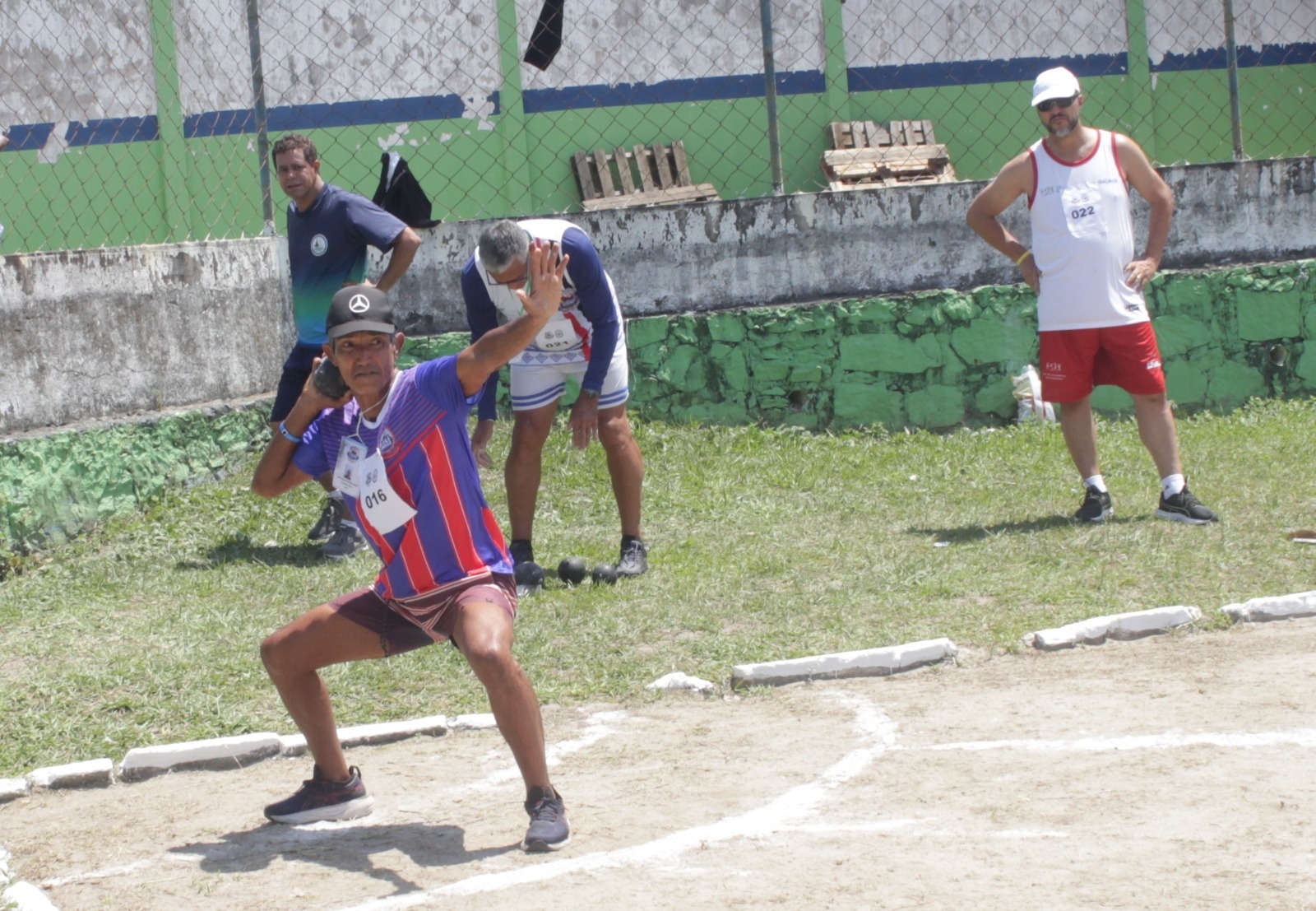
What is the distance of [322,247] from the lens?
7.46m

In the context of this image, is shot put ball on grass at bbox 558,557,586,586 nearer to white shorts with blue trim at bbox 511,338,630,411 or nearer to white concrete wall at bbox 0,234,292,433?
white shorts with blue trim at bbox 511,338,630,411

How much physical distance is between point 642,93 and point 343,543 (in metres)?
6.75

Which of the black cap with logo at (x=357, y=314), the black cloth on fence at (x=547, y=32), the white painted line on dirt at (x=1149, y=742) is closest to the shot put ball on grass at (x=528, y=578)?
the white painted line on dirt at (x=1149, y=742)

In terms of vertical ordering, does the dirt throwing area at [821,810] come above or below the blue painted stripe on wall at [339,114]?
below

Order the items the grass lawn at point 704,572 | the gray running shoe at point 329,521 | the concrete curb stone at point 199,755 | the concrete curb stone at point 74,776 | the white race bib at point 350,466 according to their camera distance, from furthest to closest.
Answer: the gray running shoe at point 329,521 → the grass lawn at point 704,572 → the concrete curb stone at point 199,755 → the concrete curb stone at point 74,776 → the white race bib at point 350,466

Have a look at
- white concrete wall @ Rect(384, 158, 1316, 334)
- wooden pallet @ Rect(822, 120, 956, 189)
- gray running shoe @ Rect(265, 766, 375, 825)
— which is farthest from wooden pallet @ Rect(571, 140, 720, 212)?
gray running shoe @ Rect(265, 766, 375, 825)

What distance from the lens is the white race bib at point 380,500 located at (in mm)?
4078

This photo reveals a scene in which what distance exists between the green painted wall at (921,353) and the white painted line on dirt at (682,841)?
17.1 feet

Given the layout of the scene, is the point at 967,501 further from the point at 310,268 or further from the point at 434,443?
the point at 434,443

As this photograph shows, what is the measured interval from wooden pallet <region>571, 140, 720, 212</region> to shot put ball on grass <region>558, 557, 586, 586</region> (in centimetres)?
643

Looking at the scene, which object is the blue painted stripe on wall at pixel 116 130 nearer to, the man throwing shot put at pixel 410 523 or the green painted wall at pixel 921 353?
the green painted wall at pixel 921 353

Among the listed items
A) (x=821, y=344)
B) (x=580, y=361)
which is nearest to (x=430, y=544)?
(x=580, y=361)

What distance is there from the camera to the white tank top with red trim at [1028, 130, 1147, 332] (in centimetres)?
716

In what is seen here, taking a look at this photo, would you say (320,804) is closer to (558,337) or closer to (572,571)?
(572,571)
